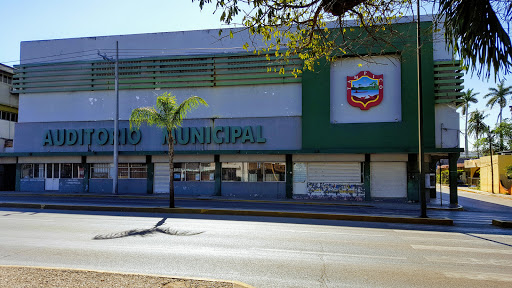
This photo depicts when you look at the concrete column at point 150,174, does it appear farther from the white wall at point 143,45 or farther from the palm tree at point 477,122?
the palm tree at point 477,122

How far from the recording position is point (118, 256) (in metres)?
7.39

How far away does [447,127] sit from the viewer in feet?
74.3

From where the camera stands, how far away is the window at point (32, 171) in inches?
1102

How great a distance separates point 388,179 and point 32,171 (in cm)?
2668

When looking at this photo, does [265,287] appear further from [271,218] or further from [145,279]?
[271,218]

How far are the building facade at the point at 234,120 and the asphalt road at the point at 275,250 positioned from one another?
1127 cm

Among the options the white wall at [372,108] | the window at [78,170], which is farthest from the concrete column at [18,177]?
the white wall at [372,108]

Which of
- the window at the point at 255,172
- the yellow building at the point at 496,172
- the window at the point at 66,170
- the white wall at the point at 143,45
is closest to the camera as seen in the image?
the window at the point at 255,172

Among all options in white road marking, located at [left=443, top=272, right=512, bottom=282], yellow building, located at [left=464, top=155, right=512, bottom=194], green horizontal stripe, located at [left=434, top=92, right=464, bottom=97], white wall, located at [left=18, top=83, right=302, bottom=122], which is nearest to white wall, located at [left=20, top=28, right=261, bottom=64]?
white wall, located at [left=18, top=83, right=302, bottom=122]

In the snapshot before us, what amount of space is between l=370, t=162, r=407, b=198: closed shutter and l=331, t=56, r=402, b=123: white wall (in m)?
2.99

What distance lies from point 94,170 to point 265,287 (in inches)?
977

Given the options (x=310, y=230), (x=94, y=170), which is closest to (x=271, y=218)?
(x=310, y=230)

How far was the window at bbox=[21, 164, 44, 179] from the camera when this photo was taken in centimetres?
2800

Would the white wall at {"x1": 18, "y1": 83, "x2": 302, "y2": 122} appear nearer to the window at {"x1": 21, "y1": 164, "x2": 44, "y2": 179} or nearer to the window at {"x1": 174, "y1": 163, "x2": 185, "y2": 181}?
the window at {"x1": 174, "y1": 163, "x2": 185, "y2": 181}
